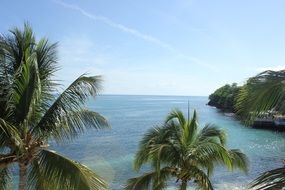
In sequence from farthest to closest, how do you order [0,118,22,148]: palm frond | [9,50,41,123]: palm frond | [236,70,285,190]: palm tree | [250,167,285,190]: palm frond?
[9,50,41,123]: palm frond < [0,118,22,148]: palm frond < [236,70,285,190]: palm tree < [250,167,285,190]: palm frond

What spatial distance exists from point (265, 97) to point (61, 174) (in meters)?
4.91

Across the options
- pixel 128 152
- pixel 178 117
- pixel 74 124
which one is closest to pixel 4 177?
pixel 74 124

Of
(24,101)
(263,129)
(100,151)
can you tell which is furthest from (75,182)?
(263,129)

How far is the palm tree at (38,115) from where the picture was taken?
834 cm

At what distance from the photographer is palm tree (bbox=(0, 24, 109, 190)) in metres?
8.34

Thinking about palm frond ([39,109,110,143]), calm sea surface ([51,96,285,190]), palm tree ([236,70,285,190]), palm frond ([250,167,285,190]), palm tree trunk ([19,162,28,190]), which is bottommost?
calm sea surface ([51,96,285,190])

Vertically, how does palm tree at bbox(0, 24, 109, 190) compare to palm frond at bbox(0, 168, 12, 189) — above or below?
above

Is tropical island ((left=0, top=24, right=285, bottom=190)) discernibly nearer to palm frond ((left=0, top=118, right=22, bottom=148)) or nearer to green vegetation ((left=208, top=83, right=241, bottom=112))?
palm frond ((left=0, top=118, right=22, bottom=148))

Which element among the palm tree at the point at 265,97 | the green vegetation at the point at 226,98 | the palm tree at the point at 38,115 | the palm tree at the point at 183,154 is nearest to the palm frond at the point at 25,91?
the palm tree at the point at 38,115

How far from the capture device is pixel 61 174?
8.35 meters

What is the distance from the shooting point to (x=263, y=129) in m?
77.4

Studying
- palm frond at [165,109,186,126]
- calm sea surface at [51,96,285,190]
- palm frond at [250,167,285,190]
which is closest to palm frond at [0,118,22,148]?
palm frond at [250,167,285,190]

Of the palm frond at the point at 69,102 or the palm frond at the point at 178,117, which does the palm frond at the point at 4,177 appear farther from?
the palm frond at the point at 178,117

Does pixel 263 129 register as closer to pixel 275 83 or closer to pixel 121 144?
pixel 121 144
